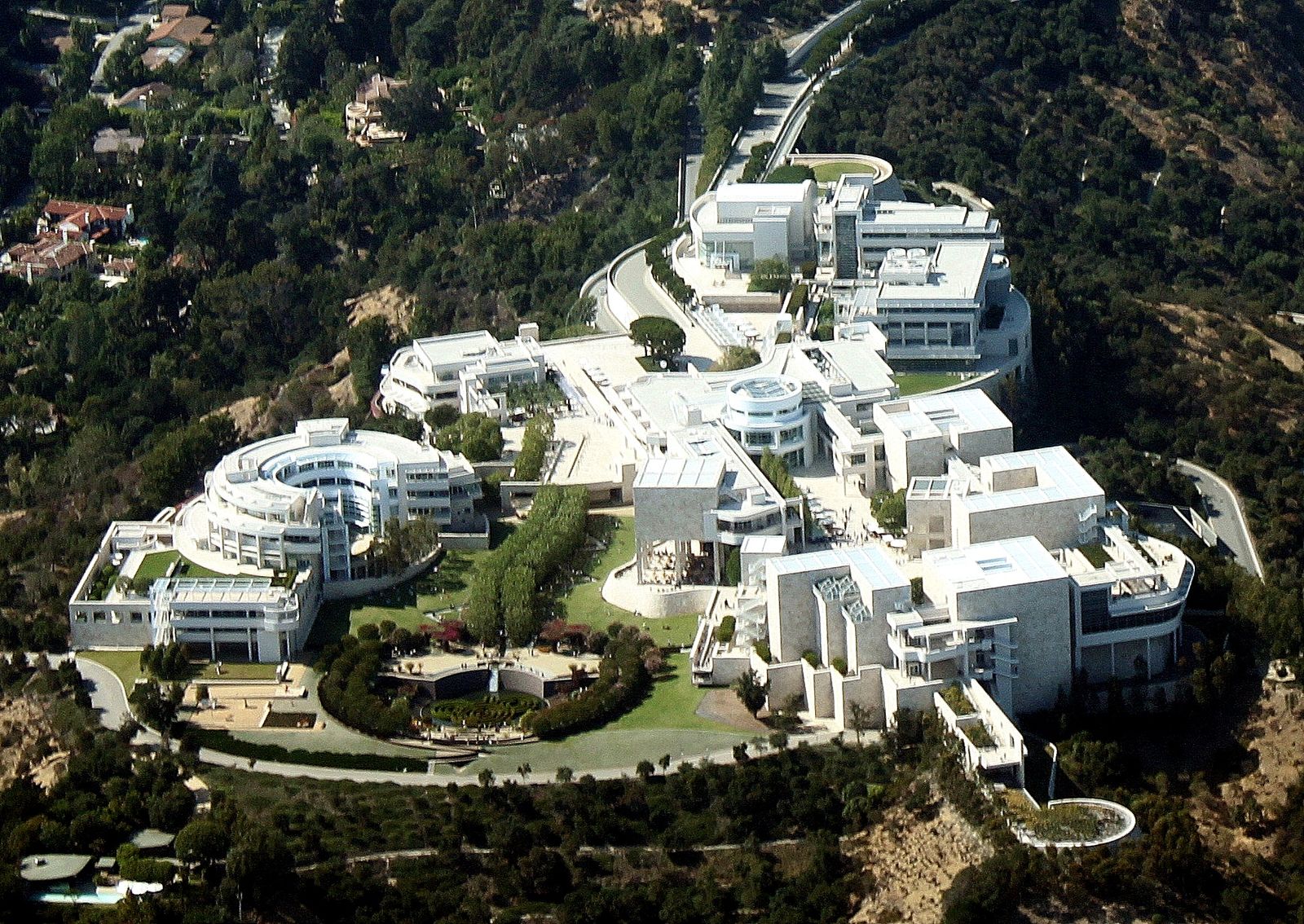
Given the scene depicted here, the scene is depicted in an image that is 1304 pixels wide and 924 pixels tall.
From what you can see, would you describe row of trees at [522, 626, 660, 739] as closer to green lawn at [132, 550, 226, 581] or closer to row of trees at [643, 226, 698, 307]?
green lawn at [132, 550, 226, 581]

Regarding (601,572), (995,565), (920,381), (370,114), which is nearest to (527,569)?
(601,572)

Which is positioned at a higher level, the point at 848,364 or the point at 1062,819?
the point at 848,364

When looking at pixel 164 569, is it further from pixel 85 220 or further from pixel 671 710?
pixel 85 220

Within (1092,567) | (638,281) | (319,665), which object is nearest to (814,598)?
(1092,567)

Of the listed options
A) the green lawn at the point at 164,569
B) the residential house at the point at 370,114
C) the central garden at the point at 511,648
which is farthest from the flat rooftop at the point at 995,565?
the residential house at the point at 370,114

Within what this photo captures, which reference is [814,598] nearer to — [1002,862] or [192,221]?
[1002,862]
